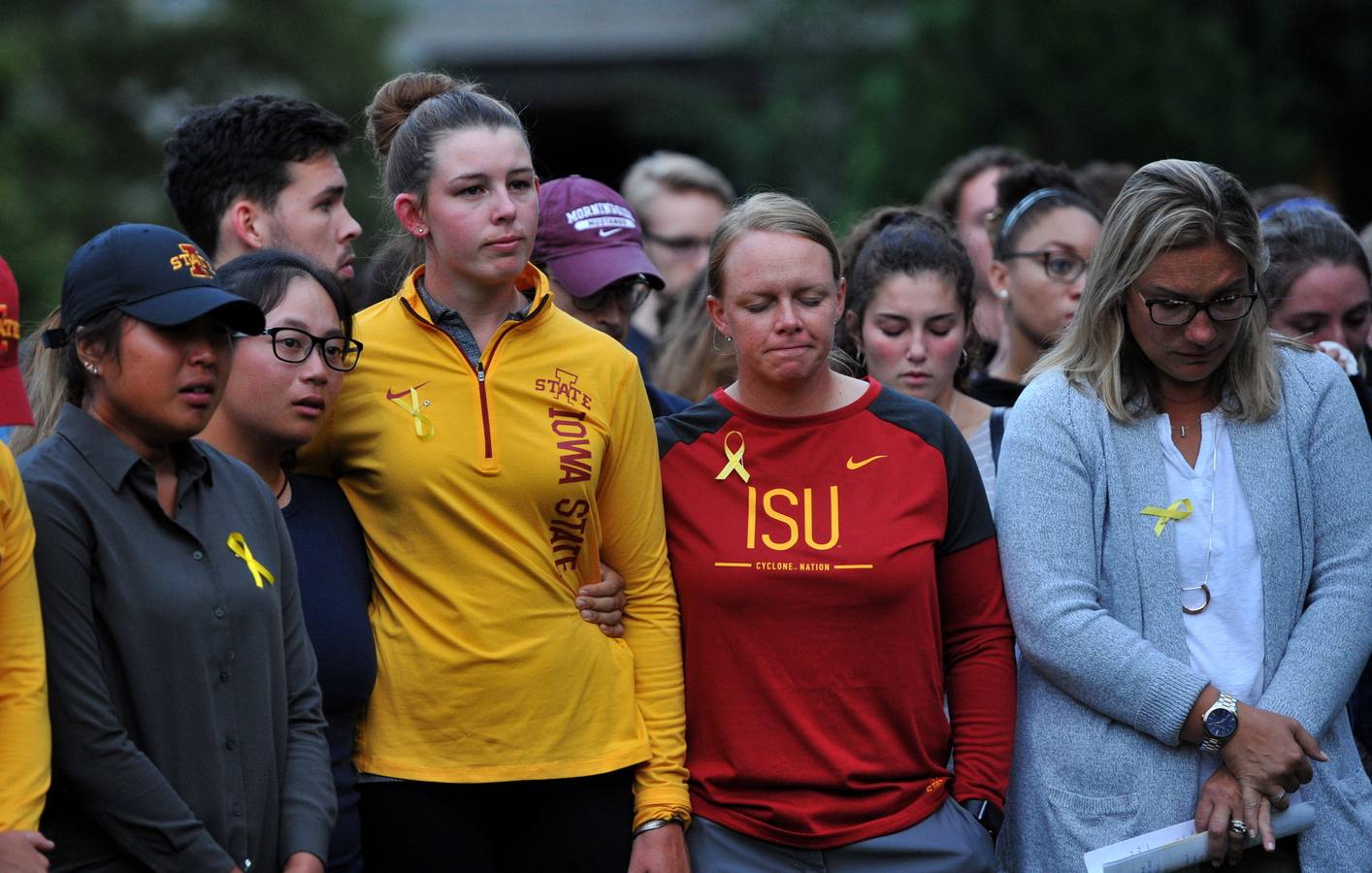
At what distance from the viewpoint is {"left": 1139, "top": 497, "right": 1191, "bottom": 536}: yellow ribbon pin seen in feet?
12.4

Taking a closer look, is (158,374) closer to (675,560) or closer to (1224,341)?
(675,560)

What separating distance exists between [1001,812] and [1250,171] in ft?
24.2

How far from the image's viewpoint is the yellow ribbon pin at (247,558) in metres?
3.25

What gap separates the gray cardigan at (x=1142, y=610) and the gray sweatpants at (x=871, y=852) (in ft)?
0.72

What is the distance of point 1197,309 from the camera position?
3818 millimetres

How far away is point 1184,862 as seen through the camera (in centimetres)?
363

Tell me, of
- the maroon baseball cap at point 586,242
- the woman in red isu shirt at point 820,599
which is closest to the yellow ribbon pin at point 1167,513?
the woman in red isu shirt at point 820,599

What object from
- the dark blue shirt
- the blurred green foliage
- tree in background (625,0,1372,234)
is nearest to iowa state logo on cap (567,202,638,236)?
the blurred green foliage

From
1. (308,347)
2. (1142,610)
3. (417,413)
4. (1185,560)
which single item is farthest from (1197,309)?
(308,347)

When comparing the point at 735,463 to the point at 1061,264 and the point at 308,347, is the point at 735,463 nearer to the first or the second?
the point at 308,347

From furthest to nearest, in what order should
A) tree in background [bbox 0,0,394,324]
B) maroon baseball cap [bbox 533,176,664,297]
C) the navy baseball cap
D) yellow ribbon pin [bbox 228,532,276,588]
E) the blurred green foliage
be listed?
1. tree in background [bbox 0,0,394,324]
2. the blurred green foliage
3. maroon baseball cap [bbox 533,176,664,297]
4. yellow ribbon pin [bbox 228,532,276,588]
5. the navy baseball cap

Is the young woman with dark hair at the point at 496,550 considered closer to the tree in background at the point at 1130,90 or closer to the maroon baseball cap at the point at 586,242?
the maroon baseball cap at the point at 586,242

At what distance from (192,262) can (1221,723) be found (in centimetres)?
240

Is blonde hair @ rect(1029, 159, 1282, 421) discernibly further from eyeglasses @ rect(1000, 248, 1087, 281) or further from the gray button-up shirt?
the gray button-up shirt
